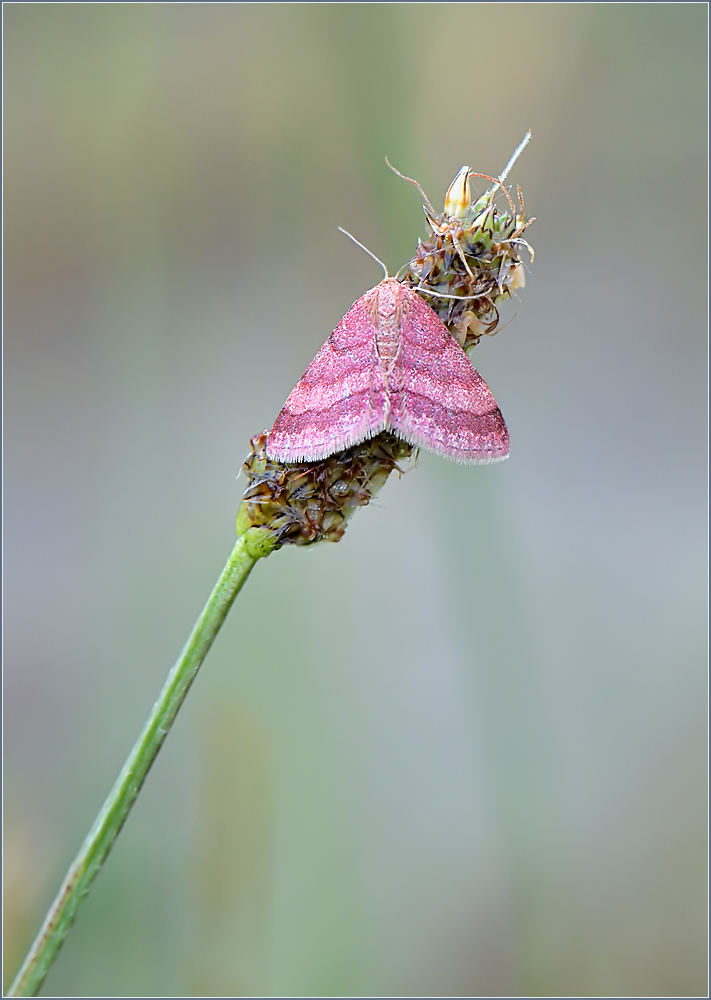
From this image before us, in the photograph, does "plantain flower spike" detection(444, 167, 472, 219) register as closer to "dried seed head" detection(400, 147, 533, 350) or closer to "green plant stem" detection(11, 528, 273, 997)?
"dried seed head" detection(400, 147, 533, 350)

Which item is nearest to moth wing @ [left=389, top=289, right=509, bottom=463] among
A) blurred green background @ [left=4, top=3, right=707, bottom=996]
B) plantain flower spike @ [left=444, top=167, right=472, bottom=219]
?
plantain flower spike @ [left=444, top=167, right=472, bottom=219]

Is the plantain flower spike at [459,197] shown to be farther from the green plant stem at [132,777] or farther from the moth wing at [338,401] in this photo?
the green plant stem at [132,777]

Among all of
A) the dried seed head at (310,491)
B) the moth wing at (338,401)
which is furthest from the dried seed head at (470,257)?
the dried seed head at (310,491)

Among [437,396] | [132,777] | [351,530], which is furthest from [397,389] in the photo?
[351,530]

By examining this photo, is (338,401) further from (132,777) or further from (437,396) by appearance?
(132,777)

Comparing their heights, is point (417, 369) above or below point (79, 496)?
below

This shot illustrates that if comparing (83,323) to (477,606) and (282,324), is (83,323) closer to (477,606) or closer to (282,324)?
(282,324)

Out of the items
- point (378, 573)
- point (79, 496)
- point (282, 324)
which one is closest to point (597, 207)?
point (282, 324)
